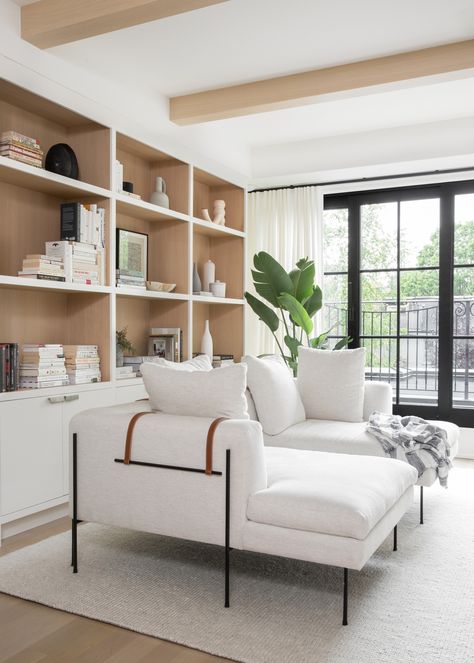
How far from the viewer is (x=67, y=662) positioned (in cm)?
205

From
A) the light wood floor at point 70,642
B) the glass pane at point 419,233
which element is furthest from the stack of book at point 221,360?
the light wood floor at point 70,642

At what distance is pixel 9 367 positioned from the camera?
3371mm

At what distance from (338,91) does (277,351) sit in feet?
9.24

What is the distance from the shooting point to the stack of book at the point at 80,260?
373cm

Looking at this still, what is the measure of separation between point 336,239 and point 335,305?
2.11ft

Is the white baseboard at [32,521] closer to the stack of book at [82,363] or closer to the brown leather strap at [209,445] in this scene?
the stack of book at [82,363]

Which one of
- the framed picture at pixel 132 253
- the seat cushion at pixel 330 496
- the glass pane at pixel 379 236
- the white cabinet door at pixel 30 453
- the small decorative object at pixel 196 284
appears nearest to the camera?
the seat cushion at pixel 330 496

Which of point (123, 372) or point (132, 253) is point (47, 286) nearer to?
point (123, 372)

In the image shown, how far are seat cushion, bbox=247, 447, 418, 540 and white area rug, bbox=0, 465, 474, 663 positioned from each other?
1.13 feet

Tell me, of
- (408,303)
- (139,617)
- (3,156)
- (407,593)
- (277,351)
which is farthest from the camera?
(277,351)

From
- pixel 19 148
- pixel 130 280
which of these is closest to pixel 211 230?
pixel 130 280

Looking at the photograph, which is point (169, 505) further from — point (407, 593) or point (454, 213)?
point (454, 213)

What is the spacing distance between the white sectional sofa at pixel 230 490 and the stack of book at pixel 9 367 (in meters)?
0.72

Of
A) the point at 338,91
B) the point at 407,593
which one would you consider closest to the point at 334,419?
the point at 407,593
